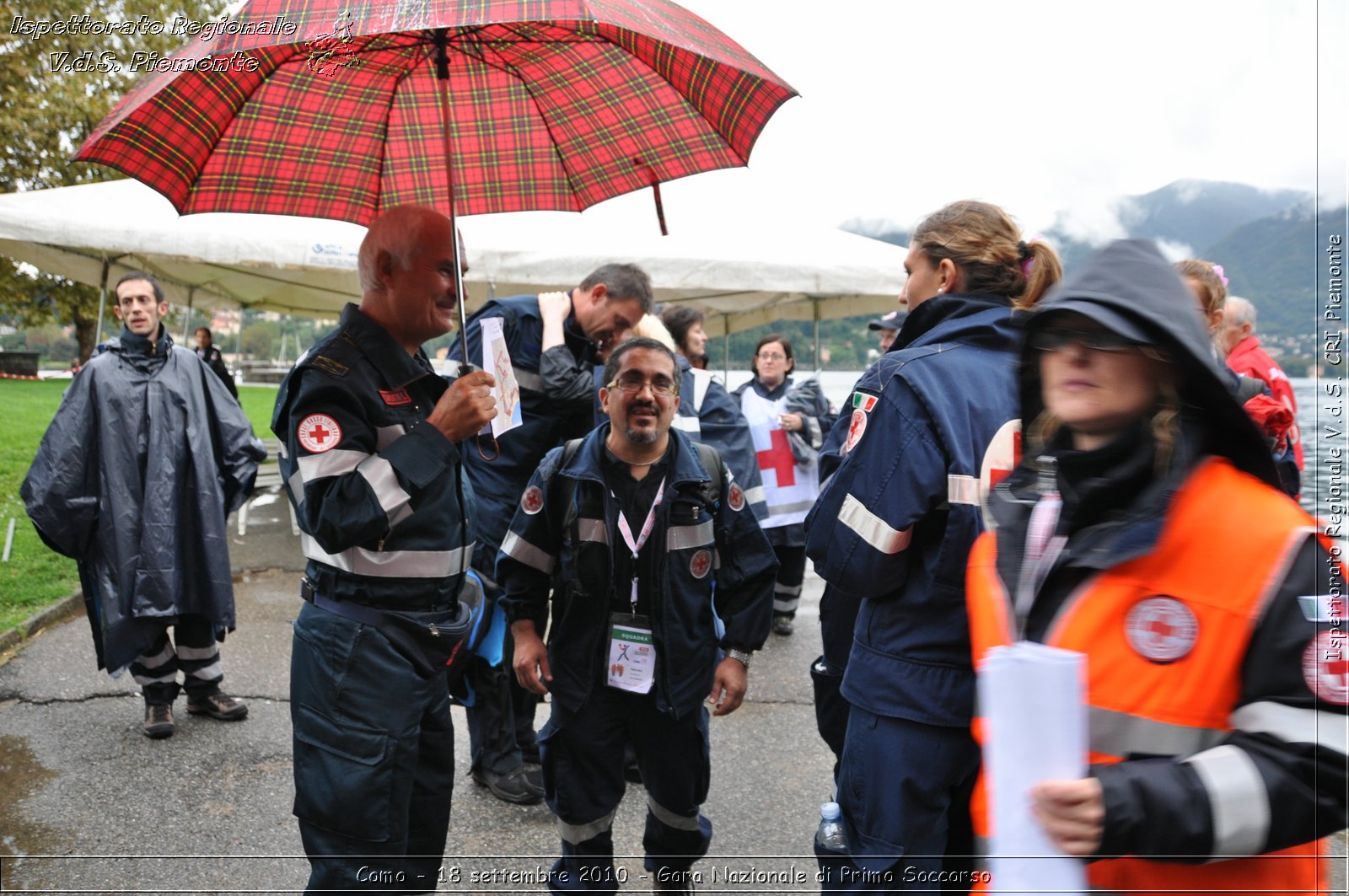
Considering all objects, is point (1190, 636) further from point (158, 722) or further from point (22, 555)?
point (22, 555)

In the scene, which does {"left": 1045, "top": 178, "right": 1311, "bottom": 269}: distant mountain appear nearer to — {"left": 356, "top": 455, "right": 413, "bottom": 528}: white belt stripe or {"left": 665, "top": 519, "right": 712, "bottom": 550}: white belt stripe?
{"left": 665, "top": 519, "right": 712, "bottom": 550}: white belt stripe

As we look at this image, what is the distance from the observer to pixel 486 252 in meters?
9.08

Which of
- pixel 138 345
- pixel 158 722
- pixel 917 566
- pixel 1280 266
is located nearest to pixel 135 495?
pixel 138 345

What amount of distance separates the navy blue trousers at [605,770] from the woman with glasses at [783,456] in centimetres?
387

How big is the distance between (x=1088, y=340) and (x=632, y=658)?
71.3 inches

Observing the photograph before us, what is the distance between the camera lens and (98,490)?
4.50 metres

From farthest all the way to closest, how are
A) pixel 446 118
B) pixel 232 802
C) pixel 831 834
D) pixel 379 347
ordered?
pixel 232 802, pixel 831 834, pixel 446 118, pixel 379 347

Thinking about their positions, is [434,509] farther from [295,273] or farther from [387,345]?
[295,273]

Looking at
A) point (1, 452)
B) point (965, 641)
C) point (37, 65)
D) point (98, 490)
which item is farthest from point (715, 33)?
point (37, 65)

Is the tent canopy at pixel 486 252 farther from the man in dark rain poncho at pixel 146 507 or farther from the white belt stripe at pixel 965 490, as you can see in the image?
the white belt stripe at pixel 965 490

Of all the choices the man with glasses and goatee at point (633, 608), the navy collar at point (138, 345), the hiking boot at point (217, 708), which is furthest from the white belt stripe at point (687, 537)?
the navy collar at point (138, 345)

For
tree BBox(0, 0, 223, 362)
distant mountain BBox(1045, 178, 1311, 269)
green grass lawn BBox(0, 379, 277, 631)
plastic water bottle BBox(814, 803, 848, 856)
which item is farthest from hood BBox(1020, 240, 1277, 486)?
distant mountain BBox(1045, 178, 1311, 269)

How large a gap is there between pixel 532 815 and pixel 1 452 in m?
11.0

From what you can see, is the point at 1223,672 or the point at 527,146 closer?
the point at 1223,672
